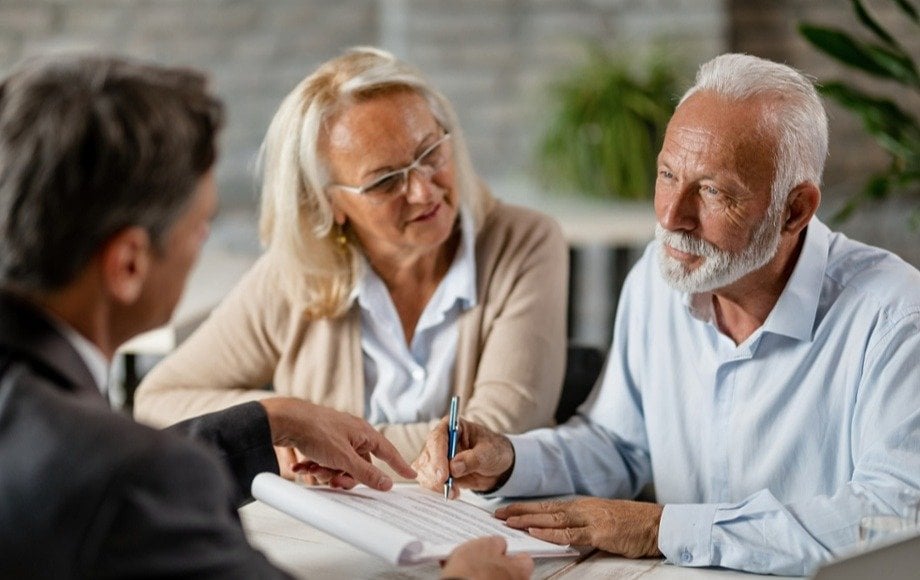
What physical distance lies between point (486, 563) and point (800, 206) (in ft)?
2.38

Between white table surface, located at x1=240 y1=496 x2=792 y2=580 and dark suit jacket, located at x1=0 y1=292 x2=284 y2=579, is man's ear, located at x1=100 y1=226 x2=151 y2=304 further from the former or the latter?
white table surface, located at x1=240 y1=496 x2=792 y2=580

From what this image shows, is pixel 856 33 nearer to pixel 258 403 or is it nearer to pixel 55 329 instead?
pixel 258 403

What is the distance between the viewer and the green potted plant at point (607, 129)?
16.3ft

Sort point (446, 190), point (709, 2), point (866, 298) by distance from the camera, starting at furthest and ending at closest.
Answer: point (709, 2) < point (446, 190) < point (866, 298)

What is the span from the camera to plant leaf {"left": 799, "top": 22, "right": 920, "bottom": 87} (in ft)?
9.94

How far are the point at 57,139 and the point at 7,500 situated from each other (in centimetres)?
32

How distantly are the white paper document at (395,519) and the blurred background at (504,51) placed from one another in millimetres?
3313

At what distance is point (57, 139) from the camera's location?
116 cm

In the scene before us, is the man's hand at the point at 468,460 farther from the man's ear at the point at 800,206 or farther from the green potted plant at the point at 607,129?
the green potted plant at the point at 607,129

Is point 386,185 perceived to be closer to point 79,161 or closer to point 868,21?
point 79,161

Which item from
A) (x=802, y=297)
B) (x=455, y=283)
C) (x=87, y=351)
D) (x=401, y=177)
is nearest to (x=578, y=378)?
(x=455, y=283)

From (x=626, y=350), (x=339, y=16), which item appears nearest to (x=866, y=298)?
(x=626, y=350)

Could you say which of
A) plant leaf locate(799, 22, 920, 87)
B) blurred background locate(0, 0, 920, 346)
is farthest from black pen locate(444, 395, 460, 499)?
blurred background locate(0, 0, 920, 346)

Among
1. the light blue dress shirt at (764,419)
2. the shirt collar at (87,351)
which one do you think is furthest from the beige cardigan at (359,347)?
the shirt collar at (87,351)
